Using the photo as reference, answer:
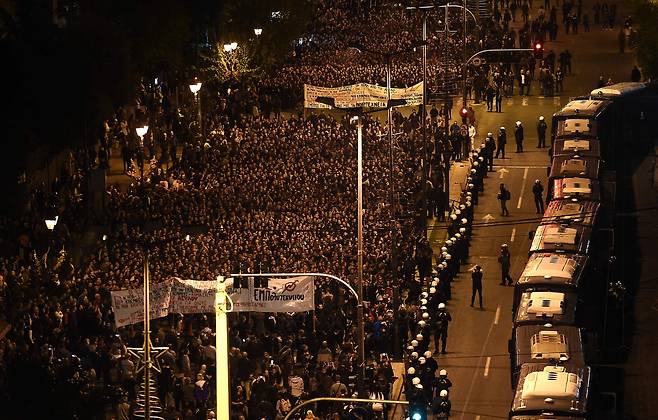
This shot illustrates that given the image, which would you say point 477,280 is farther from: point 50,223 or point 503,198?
point 50,223

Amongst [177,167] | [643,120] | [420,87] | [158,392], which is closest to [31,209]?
[177,167]

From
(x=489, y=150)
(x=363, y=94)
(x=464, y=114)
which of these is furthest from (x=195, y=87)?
(x=489, y=150)

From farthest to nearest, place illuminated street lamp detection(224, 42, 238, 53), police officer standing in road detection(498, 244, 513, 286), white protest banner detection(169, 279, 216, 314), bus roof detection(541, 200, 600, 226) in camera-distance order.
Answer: illuminated street lamp detection(224, 42, 238, 53)
police officer standing in road detection(498, 244, 513, 286)
bus roof detection(541, 200, 600, 226)
white protest banner detection(169, 279, 216, 314)

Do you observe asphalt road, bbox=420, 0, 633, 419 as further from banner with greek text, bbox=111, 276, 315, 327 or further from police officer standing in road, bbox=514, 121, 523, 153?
banner with greek text, bbox=111, 276, 315, 327

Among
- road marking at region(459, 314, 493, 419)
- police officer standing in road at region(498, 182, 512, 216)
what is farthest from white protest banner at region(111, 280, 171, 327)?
police officer standing in road at region(498, 182, 512, 216)

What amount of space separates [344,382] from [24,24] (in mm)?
25596


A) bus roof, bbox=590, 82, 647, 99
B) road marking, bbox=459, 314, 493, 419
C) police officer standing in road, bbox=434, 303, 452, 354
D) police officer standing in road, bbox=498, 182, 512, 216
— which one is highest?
bus roof, bbox=590, 82, 647, 99

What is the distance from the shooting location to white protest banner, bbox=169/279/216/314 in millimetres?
53781

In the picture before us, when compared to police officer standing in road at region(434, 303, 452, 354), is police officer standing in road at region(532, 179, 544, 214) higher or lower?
higher

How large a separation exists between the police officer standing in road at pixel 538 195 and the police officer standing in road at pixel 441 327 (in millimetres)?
14344

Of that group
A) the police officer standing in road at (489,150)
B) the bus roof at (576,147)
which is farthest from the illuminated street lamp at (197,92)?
the bus roof at (576,147)

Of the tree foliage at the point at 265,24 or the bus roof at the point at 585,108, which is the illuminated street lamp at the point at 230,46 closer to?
the tree foliage at the point at 265,24

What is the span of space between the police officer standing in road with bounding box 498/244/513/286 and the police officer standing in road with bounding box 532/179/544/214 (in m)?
6.53

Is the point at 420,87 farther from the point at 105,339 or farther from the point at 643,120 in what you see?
the point at 105,339
